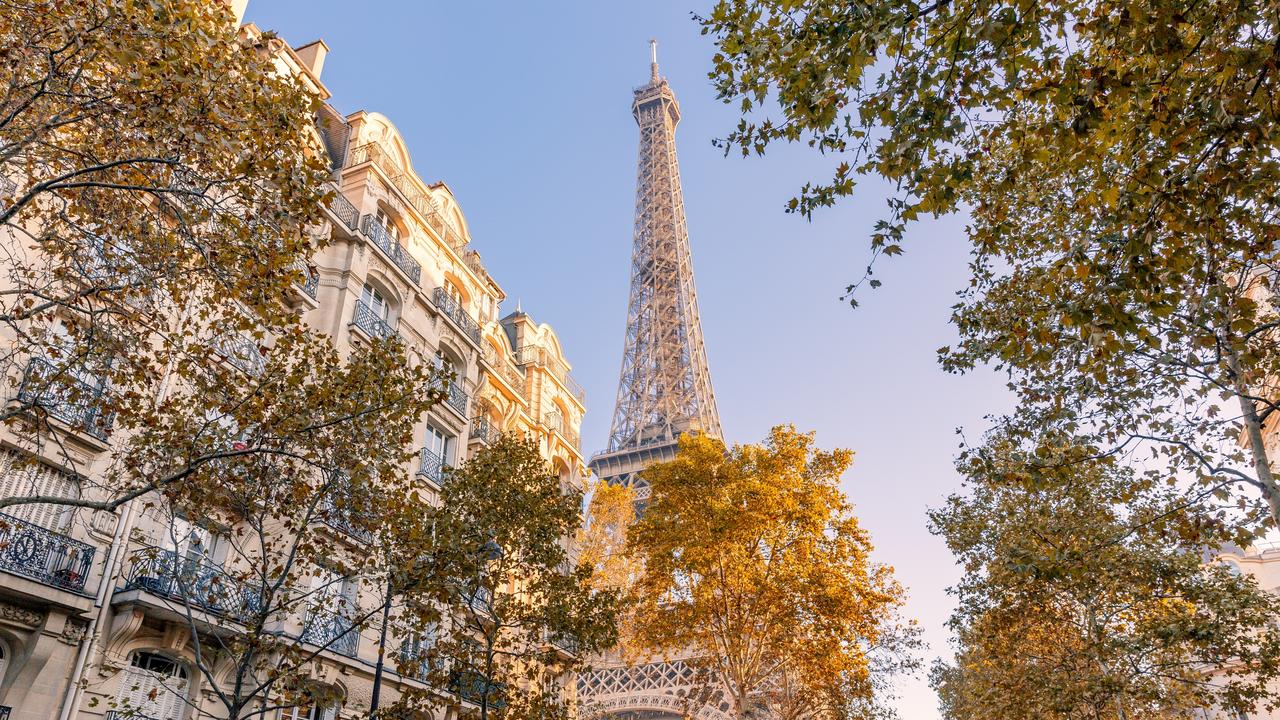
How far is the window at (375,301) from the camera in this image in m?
23.3

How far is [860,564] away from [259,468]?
52.1 ft

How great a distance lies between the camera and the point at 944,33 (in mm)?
6594

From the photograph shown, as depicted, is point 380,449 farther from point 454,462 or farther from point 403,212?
point 403,212

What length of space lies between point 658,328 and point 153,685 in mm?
79701

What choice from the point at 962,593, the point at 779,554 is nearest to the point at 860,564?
the point at 779,554

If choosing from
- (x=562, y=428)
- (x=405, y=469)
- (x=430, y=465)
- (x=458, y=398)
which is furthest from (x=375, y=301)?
(x=562, y=428)

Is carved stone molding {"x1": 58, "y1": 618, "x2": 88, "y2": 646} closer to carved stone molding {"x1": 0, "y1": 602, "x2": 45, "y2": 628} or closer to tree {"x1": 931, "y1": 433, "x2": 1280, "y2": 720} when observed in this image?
carved stone molding {"x1": 0, "y1": 602, "x2": 45, "y2": 628}

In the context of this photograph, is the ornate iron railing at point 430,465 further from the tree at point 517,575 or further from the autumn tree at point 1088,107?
the autumn tree at point 1088,107

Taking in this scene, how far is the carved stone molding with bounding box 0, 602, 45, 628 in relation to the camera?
13070mm

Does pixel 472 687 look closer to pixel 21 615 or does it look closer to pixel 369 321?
pixel 21 615

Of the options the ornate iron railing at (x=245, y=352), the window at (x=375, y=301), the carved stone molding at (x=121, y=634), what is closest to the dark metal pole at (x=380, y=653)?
the carved stone molding at (x=121, y=634)

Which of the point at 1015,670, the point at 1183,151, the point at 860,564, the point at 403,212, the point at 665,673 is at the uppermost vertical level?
the point at 403,212

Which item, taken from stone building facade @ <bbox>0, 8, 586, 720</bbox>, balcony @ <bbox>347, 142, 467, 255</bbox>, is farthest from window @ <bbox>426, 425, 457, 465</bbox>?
balcony @ <bbox>347, 142, 467, 255</bbox>

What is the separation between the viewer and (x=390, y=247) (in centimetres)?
2423
